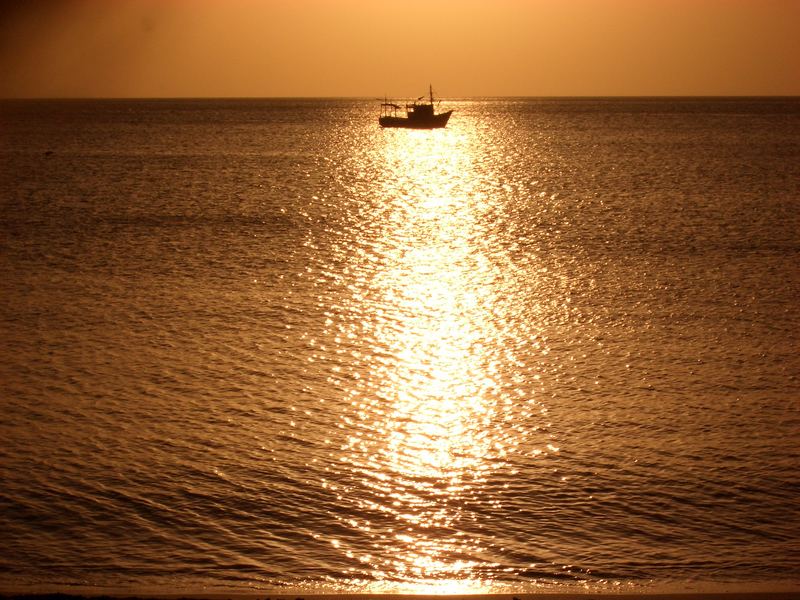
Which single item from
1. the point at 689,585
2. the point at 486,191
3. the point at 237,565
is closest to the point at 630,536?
the point at 689,585

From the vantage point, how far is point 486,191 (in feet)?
296

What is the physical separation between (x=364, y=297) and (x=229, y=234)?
65.4 feet

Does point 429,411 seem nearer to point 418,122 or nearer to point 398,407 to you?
point 398,407

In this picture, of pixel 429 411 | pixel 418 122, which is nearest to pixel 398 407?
pixel 429 411

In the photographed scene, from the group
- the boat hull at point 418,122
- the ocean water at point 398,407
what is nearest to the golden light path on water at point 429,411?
the ocean water at point 398,407

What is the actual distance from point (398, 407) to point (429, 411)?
2.51ft

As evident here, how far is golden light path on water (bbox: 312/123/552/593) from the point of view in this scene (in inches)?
660

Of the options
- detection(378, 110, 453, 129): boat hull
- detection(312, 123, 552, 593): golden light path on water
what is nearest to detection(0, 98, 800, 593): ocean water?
detection(312, 123, 552, 593): golden light path on water

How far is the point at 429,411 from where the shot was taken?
2436 cm

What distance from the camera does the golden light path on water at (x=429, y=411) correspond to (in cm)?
1677

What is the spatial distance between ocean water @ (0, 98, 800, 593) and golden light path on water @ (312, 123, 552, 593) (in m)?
0.08

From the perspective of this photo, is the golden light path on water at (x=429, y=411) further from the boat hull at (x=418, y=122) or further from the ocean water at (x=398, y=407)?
the boat hull at (x=418, y=122)

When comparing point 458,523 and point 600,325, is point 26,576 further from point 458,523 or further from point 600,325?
point 600,325

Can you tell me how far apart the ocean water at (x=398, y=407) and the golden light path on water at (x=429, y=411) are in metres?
0.08
